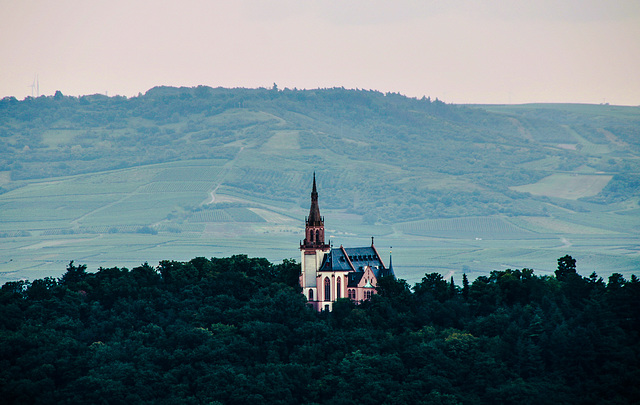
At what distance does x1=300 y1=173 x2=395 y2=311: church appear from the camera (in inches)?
4983

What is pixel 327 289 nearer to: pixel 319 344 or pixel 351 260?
pixel 351 260

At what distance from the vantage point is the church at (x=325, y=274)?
127m

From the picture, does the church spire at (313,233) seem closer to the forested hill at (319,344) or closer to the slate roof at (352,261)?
the slate roof at (352,261)

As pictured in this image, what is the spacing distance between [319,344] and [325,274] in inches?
417

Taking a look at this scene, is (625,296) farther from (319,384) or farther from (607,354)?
(319,384)

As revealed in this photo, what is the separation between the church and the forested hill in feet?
6.59

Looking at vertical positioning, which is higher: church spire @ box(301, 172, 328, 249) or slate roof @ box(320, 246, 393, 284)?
church spire @ box(301, 172, 328, 249)

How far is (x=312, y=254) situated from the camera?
127 meters

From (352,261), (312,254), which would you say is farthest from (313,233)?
(352,261)

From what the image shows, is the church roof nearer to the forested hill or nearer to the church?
the church

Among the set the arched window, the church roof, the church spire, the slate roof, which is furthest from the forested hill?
the church spire

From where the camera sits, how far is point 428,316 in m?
124

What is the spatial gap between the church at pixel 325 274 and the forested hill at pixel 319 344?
79.1 inches

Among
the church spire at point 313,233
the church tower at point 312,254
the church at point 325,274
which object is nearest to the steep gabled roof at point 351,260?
the church at point 325,274
